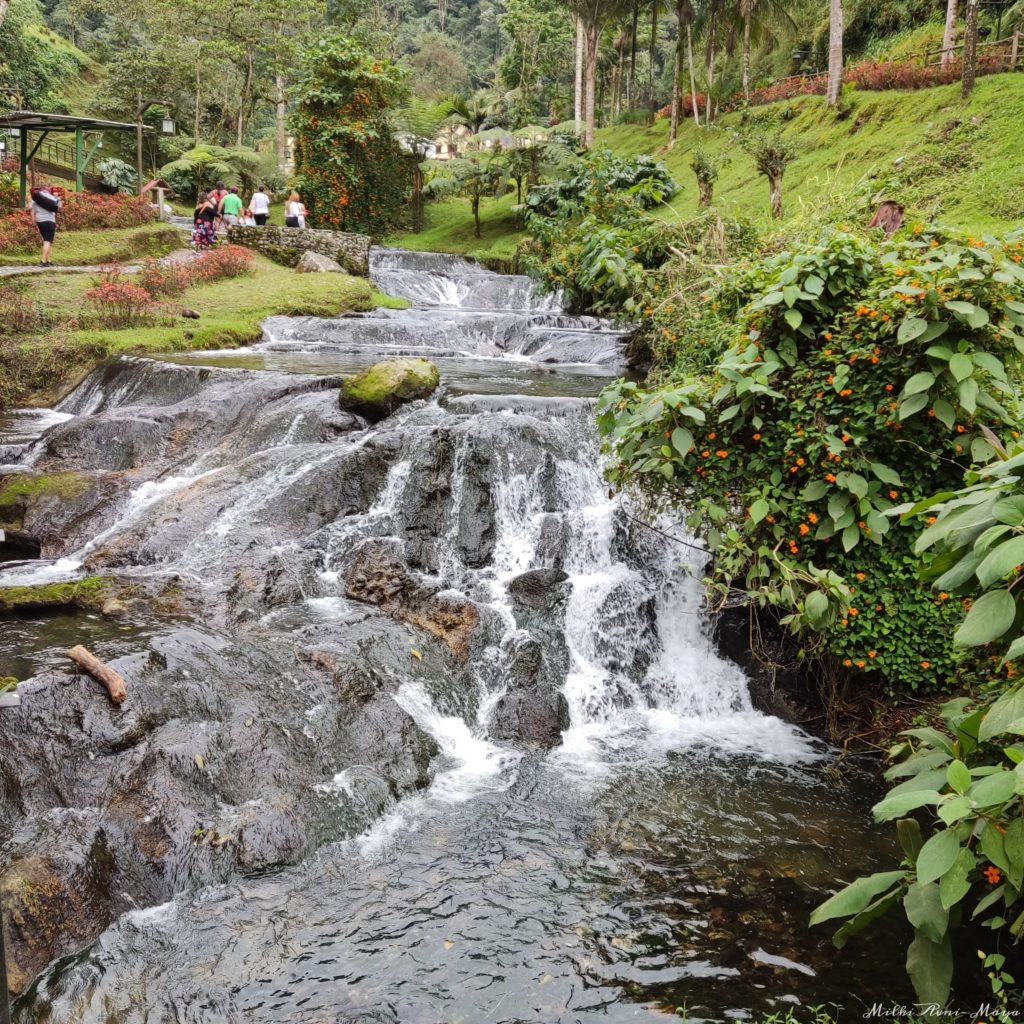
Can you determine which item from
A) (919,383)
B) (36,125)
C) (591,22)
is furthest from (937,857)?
(591,22)

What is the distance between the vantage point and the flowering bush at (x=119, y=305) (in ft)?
47.0

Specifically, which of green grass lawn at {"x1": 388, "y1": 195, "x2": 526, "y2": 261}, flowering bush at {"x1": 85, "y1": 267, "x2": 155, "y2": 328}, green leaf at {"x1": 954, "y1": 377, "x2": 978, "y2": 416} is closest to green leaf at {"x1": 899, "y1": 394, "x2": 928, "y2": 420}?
green leaf at {"x1": 954, "y1": 377, "x2": 978, "y2": 416}

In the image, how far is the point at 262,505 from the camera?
8.74 m

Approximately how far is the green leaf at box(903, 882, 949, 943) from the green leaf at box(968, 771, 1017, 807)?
44 centimetres

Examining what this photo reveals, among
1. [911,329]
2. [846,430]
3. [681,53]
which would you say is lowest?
[846,430]

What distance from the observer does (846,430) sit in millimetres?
5625

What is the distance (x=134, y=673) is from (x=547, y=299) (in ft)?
A: 52.7

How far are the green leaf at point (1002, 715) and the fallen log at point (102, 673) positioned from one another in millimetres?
4935

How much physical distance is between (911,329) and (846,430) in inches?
31.5

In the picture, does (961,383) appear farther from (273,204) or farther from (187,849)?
(273,204)

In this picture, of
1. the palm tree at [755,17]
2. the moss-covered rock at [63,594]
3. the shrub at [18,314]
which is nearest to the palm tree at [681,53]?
the palm tree at [755,17]

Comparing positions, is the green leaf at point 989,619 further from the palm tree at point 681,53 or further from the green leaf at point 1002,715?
the palm tree at point 681,53

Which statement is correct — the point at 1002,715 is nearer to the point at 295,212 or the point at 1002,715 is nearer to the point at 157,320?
the point at 157,320

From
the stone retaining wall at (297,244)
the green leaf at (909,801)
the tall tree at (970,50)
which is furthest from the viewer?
the stone retaining wall at (297,244)
